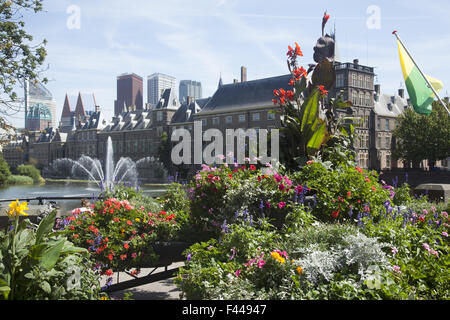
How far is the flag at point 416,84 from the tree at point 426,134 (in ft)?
128

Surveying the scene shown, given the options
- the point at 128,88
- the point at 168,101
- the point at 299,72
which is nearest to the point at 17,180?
the point at 168,101

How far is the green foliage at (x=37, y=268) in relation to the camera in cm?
284

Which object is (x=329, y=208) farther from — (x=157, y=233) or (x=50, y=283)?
(x=50, y=283)

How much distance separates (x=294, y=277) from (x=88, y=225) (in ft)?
10.6

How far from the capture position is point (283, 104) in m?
6.98

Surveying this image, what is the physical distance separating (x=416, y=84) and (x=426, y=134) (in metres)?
40.0

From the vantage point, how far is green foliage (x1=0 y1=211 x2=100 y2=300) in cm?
284

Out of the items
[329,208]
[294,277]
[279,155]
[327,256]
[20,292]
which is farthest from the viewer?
[279,155]

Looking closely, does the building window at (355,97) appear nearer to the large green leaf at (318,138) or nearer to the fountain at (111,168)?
the fountain at (111,168)

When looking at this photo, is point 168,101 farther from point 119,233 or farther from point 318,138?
point 119,233

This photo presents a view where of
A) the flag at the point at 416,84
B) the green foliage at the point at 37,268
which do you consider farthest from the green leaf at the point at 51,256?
the flag at the point at 416,84

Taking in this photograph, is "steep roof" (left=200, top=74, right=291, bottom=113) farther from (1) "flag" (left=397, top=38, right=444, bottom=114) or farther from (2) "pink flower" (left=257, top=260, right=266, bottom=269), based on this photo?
(2) "pink flower" (left=257, top=260, right=266, bottom=269)

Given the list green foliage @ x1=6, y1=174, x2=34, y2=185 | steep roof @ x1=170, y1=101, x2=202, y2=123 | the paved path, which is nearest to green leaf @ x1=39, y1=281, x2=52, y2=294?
the paved path

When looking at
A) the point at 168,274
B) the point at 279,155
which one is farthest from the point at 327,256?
the point at 279,155
